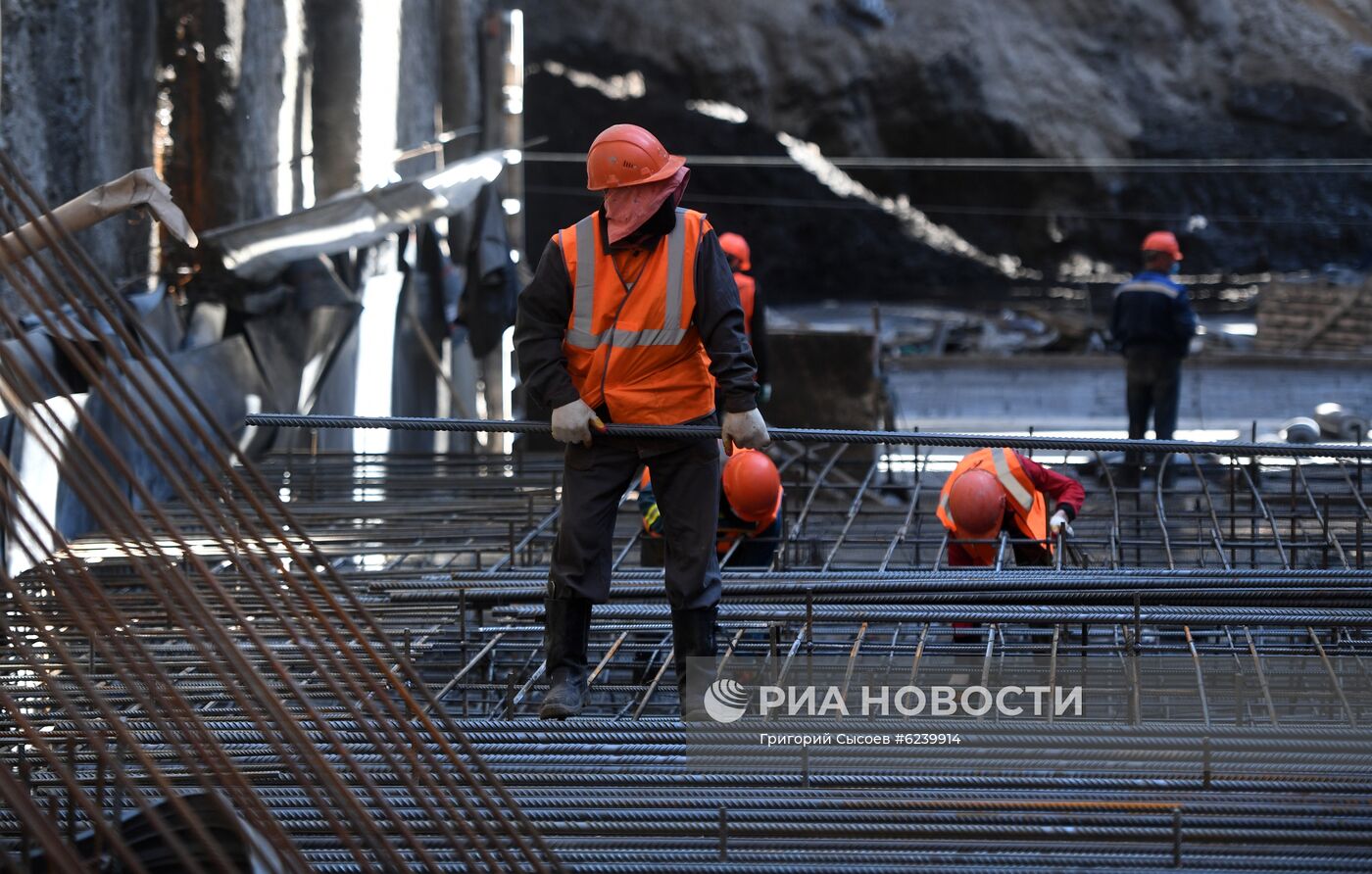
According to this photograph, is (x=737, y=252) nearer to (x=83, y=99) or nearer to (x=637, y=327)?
(x=83, y=99)

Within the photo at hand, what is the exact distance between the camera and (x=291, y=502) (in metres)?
8.52

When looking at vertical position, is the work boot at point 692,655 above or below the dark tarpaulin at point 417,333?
above

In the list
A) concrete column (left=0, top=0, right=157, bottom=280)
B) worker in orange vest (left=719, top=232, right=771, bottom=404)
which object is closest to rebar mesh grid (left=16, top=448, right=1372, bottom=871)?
worker in orange vest (left=719, top=232, right=771, bottom=404)

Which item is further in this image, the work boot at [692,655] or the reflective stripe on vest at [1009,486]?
the reflective stripe on vest at [1009,486]

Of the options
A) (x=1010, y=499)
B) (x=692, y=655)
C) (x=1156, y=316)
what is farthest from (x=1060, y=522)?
(x=1156, y=316)

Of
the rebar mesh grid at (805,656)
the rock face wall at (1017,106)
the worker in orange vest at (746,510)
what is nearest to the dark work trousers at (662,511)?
the rebar mesh grid at (805,656)

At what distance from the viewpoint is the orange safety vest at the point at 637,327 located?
4.65 m

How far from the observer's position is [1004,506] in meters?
6.60

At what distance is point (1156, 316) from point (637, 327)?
6.77 meters

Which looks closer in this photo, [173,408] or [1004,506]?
[1004,506]

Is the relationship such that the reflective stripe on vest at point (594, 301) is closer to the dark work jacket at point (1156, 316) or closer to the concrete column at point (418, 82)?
the dark work jacket at point (1156, 316)

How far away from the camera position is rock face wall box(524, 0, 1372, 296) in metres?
27.2

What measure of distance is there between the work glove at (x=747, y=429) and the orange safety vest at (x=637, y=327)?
0.25 metres

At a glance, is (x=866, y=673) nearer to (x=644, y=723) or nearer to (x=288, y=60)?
(x=644, y=723)
